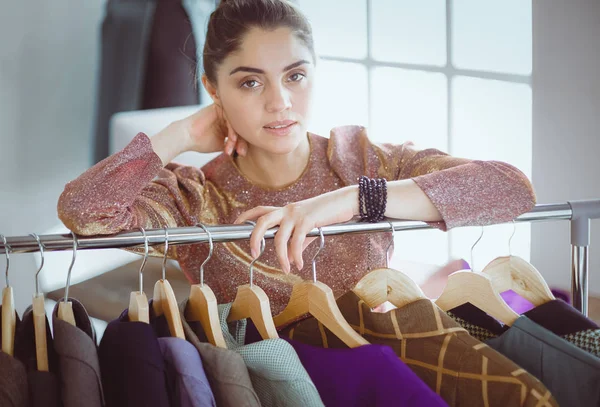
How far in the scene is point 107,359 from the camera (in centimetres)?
80

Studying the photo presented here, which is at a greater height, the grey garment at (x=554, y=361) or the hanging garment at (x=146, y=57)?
the hanging garment at (x=146, y=57)

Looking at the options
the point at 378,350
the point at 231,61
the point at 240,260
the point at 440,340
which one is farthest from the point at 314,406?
the point at 231,61

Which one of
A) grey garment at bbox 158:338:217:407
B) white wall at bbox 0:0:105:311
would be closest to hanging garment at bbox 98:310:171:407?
grey garment at bbox 158:338:217:407

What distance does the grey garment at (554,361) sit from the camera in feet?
2.55

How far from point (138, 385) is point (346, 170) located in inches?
34.3

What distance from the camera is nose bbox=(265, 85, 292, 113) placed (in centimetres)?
131

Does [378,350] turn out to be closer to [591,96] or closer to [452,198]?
[452,198]

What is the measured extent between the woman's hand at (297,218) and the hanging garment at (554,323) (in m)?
0.24

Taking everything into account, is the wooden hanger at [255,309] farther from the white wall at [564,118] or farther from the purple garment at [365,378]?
the white wall at [564,118]

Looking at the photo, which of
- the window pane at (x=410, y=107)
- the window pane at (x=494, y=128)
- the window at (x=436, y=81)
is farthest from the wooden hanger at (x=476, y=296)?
the window pane at (x=410, y=107)

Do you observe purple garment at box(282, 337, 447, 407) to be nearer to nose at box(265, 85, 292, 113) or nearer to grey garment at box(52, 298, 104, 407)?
grey garment at box(52, 298, 104, 407)

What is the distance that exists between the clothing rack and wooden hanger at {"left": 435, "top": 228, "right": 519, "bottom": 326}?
0.12m

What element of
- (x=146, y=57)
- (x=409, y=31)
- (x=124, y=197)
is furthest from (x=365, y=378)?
(x=409, y=31)

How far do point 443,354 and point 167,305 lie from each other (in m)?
0.39
